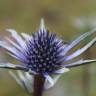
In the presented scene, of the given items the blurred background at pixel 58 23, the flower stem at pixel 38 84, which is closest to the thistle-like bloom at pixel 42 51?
the flower stem at pixel 38 84

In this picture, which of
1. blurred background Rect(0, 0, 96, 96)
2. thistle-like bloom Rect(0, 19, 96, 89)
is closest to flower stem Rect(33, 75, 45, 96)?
thistle-like bloom Rect(0, 19, 96, 89)

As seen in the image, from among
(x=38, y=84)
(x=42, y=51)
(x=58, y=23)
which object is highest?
(x=58, y=23)

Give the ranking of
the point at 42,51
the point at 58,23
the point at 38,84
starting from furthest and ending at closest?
1. the point at 58,23
2. the point at 42,51
3. the point at 38,84

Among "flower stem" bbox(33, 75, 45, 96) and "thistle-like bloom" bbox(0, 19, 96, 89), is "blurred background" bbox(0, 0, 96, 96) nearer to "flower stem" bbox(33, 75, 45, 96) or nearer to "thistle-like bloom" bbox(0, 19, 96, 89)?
"thistle-like bloom" bbox(0, 19, 96, 89)

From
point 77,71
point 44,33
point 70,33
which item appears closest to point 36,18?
point 70,33

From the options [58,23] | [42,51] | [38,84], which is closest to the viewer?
[38,84]

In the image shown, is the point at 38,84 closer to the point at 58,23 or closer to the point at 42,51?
the point at 42,51

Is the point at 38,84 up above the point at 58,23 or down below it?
below

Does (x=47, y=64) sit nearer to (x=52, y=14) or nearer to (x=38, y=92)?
(x=38, y=92)

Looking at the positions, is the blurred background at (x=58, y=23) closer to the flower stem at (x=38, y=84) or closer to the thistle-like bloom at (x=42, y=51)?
the thistle-like bloom at (x=42, y=51)

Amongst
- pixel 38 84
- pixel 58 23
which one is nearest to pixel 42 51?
pixel 38 84
